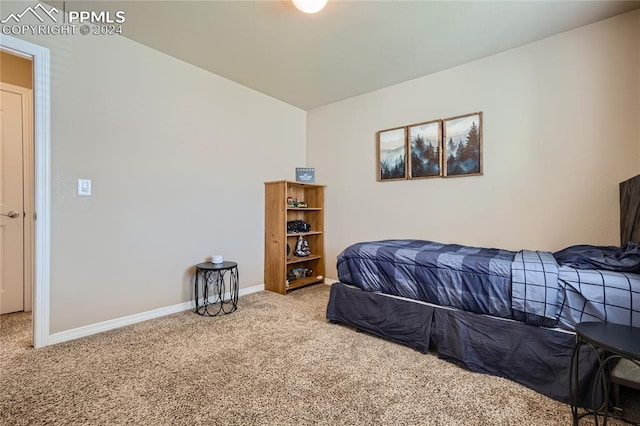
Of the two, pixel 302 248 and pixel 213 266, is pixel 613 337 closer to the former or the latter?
pixel 213 266

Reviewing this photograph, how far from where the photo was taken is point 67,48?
2178 millimetres

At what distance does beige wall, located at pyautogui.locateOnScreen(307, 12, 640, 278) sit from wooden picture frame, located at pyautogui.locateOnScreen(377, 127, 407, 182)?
0.09 meters

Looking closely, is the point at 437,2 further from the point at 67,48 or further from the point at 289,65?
the point at 67,48

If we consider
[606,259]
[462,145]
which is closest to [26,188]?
[462,145]

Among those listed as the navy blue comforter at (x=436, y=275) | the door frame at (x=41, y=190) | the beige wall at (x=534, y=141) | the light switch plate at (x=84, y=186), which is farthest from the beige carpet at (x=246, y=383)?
the beige wall at (x=534, y=141)

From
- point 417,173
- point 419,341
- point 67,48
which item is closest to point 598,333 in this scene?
point 419,341

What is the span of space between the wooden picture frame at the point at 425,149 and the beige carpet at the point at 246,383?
182 centimetres

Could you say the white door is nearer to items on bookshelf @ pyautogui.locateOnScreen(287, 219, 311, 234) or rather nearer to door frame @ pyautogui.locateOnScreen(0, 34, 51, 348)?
door frame @ pyautogui.locateOnScreen(0, 34, 51, 348)

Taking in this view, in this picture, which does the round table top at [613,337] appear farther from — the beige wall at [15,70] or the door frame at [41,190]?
the beige wall at [15,70]

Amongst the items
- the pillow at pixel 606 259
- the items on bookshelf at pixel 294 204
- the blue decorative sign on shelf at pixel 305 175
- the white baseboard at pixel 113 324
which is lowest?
the white baseboard at pixel 113 324

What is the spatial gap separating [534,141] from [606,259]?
1288 mm

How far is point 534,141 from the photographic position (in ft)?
8.17

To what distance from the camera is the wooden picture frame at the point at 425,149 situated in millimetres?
3006

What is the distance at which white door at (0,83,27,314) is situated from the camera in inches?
105
